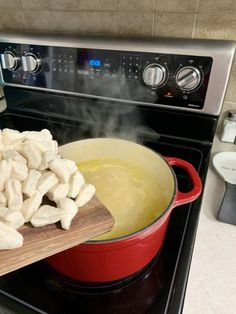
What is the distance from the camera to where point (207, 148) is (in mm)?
663

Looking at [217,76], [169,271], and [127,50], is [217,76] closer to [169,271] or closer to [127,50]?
[127,50]

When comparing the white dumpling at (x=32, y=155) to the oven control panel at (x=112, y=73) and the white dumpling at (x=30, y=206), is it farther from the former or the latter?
the oven control panel at (x=112, y=73)

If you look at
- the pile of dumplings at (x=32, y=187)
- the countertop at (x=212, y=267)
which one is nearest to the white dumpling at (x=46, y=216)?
the pile of dumplings at (x=32, y=187)

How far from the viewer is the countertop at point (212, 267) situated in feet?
1.27

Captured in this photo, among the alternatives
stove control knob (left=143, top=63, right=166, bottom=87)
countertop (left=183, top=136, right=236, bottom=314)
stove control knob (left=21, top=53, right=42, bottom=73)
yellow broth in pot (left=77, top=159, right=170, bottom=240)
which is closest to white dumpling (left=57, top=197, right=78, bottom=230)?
yellow broth in pot (left=77, top=159, right=170, bottom=240)

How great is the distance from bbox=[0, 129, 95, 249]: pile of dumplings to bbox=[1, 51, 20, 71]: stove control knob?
434 millimetres

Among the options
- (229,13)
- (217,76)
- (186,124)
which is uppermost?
(229,13)

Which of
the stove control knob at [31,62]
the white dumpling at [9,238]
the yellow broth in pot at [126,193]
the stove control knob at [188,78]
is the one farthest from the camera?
the stove control knob at [31,62]

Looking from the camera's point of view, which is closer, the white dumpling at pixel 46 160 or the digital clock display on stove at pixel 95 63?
the white dumpling at pixel 46 160

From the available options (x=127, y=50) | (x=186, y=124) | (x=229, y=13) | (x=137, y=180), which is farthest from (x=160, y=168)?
(x=229, y=13)

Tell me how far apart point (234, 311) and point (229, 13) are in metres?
0.61

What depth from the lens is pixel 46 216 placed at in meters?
0.33

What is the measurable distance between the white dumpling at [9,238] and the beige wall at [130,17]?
0.62 metres

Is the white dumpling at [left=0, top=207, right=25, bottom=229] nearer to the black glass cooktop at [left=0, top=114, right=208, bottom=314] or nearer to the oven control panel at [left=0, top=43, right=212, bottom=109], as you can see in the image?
the black glass cooktop at [left=0, top=114, right=208, bottom=314]
